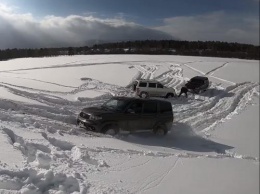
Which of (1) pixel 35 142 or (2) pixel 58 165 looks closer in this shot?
(2) pixel 58 165

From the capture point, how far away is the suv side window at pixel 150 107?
12747 mm

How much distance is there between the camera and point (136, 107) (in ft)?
41.1

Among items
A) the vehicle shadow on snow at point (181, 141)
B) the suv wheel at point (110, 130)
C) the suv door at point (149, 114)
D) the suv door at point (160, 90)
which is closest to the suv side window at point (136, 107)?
the suv door at point (149, 114)

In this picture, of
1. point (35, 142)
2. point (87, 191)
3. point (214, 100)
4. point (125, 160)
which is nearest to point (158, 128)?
point (125, 160)

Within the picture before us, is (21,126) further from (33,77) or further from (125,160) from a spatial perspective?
(33,77)

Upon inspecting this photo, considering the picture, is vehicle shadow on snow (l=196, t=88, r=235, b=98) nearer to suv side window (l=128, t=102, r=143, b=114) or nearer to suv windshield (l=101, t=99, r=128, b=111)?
suv side window (l=128, t=102, r=143, b=114)

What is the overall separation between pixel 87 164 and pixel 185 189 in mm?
2334

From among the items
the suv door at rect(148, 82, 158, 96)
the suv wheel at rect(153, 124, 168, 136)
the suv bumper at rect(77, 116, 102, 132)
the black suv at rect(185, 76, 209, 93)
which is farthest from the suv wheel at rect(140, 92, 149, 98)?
the suv bumper at rect(77, 116, 102, 132)

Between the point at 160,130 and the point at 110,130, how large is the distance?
6.99ft

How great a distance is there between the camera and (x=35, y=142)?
837 centimetres

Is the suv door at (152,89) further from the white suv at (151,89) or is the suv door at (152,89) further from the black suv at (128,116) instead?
the black suv at (128,116)

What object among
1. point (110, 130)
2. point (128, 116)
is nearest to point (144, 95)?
point (128, 116)

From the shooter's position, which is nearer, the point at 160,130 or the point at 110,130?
the point at 110,130

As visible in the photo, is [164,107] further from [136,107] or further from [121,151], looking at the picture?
[121,151]
